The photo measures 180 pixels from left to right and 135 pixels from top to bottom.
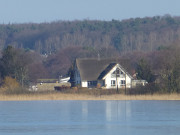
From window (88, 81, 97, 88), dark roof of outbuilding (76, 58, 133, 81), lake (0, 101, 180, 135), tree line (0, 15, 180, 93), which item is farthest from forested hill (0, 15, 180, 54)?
lake (0, 101, 180, 135)

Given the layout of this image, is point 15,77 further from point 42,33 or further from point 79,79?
point 42,33

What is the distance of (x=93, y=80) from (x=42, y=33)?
94528mm

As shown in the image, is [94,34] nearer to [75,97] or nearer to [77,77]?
[77,77]

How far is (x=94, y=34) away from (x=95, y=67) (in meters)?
91.2

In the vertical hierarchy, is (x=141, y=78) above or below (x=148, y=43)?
below

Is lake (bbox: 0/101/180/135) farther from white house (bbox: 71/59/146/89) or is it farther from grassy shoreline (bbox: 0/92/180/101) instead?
white house (bbox: 71/59/146/89)

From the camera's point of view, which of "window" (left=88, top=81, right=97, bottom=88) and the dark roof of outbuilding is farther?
"window" (left=88, top=81, right=97, bottom=88)

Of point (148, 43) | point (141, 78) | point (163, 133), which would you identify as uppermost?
point (148, 43)

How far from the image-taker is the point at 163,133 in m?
19.1

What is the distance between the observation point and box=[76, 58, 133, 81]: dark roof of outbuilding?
198 feet

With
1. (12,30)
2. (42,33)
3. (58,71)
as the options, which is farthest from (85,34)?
(58,71)

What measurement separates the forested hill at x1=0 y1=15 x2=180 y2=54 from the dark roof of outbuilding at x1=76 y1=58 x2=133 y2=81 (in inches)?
2592

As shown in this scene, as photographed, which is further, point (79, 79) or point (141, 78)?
point (79, 79)

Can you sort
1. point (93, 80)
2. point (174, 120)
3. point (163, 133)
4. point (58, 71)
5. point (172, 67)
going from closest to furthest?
point (163, 133) < point (174, 120) < point (172, 67) < point (93, 80) < point (58, 71)
